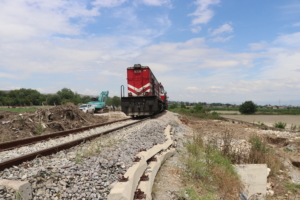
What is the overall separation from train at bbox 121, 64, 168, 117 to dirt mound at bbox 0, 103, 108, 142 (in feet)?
10.7

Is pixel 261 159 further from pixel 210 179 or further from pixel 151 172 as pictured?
pixel 151 172

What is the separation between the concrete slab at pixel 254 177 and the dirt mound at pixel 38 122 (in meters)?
9.28

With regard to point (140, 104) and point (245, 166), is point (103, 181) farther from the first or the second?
point (140, 104)

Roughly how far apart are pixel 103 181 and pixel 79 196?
0.52 m

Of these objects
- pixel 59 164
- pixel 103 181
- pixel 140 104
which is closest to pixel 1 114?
pixel 140 104

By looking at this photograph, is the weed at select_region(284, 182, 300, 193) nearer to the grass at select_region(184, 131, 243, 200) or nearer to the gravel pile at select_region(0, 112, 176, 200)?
the grass at select_region(184, 131, 243, 200)

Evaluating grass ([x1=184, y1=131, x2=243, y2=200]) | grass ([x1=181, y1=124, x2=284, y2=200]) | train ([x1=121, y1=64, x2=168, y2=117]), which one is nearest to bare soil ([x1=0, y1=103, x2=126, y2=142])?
train ([x1=121, y1=64, x2=168, y2=117])

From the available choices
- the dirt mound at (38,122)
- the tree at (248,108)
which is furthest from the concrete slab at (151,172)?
the tree at (248,108)

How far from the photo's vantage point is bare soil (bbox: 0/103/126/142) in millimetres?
10703

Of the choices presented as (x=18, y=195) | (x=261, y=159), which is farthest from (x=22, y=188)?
(x=261, y=159)

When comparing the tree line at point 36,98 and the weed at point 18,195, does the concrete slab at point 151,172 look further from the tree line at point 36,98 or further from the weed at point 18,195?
the tree line at point 36,98

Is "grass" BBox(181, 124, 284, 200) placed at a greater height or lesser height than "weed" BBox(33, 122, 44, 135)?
lesser

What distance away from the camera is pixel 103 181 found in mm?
3744

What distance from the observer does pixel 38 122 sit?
12.5m
